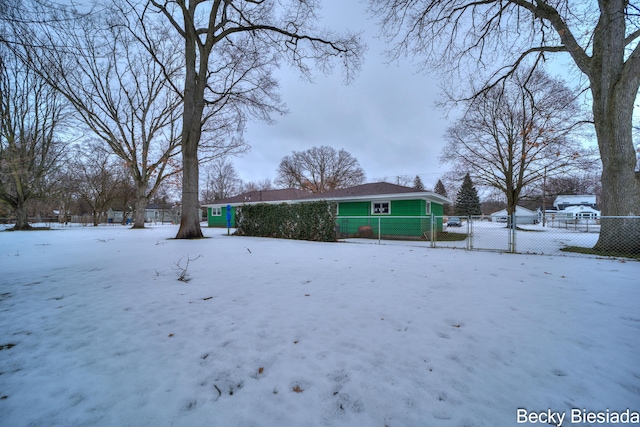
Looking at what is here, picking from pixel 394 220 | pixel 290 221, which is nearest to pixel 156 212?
pixel 290 221

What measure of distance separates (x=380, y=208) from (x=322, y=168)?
77.1 ft

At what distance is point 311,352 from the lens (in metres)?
1.91

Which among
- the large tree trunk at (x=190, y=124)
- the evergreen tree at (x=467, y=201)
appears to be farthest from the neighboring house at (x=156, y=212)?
the evergreen tree at (x=467, y=201)

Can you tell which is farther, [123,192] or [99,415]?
[123,192]

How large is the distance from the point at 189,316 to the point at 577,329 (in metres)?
3.86

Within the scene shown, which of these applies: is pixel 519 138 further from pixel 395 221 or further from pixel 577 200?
pixel 577 200

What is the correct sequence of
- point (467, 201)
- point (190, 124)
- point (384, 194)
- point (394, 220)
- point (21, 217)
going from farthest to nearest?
point (467, 201) → point (21, 217) → point (394, 220) → point (384, 194) → point (190, 124)

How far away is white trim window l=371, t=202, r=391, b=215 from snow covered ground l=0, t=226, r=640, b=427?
11043 mm

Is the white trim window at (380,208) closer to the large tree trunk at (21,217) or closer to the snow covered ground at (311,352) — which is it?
the snow covered ground at (311,352)

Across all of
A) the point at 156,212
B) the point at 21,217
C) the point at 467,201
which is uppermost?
the point at 467,201

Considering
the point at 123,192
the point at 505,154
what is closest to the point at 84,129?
the point at 123,192

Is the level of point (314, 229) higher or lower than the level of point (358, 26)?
lower

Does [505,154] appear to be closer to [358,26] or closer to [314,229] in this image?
[358,26]

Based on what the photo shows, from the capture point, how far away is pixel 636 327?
236cm
